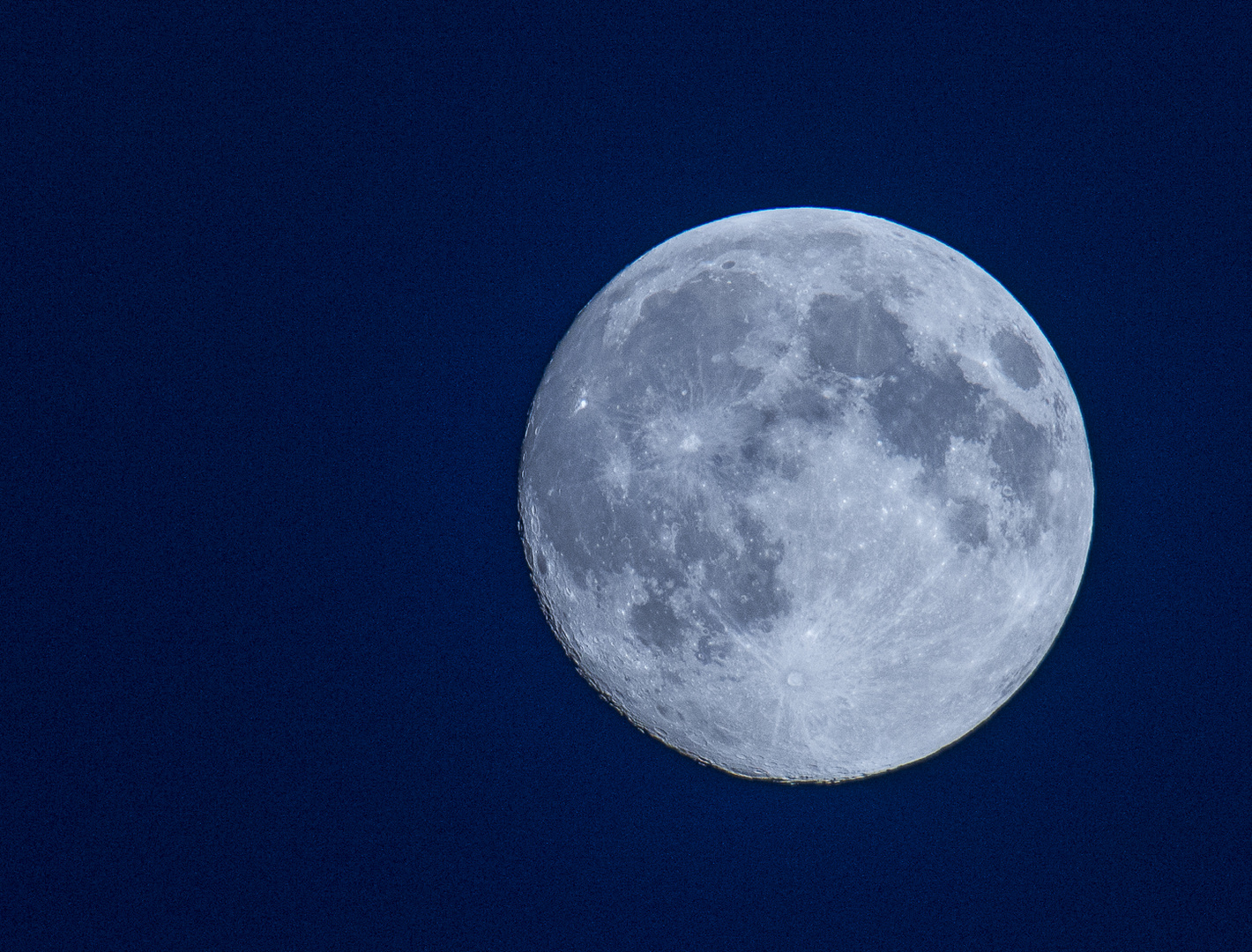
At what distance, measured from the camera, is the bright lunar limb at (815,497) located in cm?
448

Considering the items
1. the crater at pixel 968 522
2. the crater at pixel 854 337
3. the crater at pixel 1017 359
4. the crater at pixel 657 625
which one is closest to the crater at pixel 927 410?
the crater at pixel 854 337

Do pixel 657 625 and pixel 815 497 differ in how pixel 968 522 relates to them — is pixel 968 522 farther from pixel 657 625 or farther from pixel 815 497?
pixel 657 625

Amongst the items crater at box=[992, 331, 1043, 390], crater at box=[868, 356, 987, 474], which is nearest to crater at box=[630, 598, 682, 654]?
crater at box=[868, 356, 987, 474]

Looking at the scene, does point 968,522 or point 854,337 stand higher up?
point 854,337

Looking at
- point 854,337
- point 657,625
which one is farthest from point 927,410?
point 657,625

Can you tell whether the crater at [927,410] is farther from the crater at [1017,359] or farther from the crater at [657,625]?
the crater at [657,625]

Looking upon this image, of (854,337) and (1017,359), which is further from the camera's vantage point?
(1017,359)

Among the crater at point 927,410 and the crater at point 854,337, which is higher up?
the crater at point 854,337

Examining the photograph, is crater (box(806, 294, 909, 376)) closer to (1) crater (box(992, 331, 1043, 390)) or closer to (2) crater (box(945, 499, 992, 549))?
(1) crater (box(992, 331, 1043, 390))

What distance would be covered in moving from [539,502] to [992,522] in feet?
8.75

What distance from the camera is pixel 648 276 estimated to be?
539 cm

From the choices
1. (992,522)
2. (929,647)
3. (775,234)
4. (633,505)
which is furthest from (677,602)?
(775,234)

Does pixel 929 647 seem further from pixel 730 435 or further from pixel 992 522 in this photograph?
pixel 730 435

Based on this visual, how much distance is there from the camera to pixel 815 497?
14.5 feet
